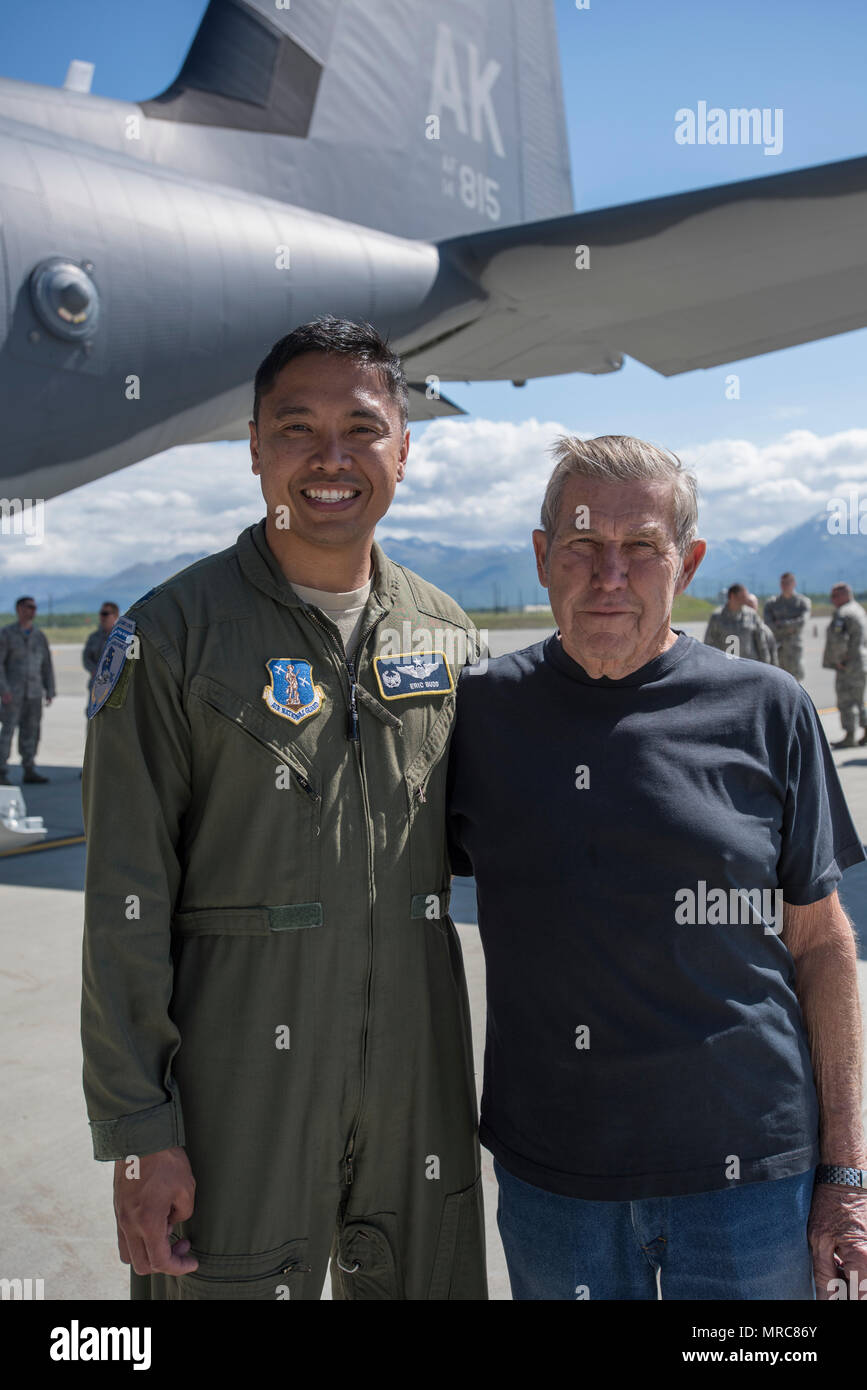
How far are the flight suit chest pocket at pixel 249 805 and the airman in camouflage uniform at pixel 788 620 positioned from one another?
11.3 meters

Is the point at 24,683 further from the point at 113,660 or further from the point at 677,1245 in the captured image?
the point at 677,1245

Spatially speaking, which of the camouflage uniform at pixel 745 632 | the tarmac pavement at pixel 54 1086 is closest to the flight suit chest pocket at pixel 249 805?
the tarmac pavement at pixel 54 1086

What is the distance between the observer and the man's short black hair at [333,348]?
5.44 ft

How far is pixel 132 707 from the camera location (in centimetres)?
151

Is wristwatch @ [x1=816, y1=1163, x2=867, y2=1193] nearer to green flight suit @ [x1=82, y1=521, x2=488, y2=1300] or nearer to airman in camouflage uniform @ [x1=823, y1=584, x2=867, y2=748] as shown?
green flight suit @ [x1=82, y1=521, x2=488, y2=1300]

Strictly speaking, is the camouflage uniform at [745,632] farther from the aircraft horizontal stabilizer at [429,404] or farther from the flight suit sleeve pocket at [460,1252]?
the flight suit sleeve pocket at [460,1252]

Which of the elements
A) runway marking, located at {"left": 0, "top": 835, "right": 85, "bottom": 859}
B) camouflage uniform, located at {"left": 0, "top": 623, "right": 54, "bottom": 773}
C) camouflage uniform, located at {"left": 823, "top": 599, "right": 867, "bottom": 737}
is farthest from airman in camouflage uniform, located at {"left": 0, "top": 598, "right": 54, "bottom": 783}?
camouflage uniform, located at {"left": 823, "top": 599, "right": 867, "bottom": 737}

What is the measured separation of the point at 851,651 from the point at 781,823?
966 cm

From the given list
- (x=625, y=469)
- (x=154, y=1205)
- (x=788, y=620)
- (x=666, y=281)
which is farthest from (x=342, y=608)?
(x=788, y=620)

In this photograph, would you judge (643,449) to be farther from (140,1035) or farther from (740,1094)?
(140,1035)

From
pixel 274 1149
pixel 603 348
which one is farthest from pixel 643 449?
pixel 603 348

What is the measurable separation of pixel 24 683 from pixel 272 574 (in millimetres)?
8600

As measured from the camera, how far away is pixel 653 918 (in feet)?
4.85

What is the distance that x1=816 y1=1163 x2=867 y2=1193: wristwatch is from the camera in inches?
59.0
